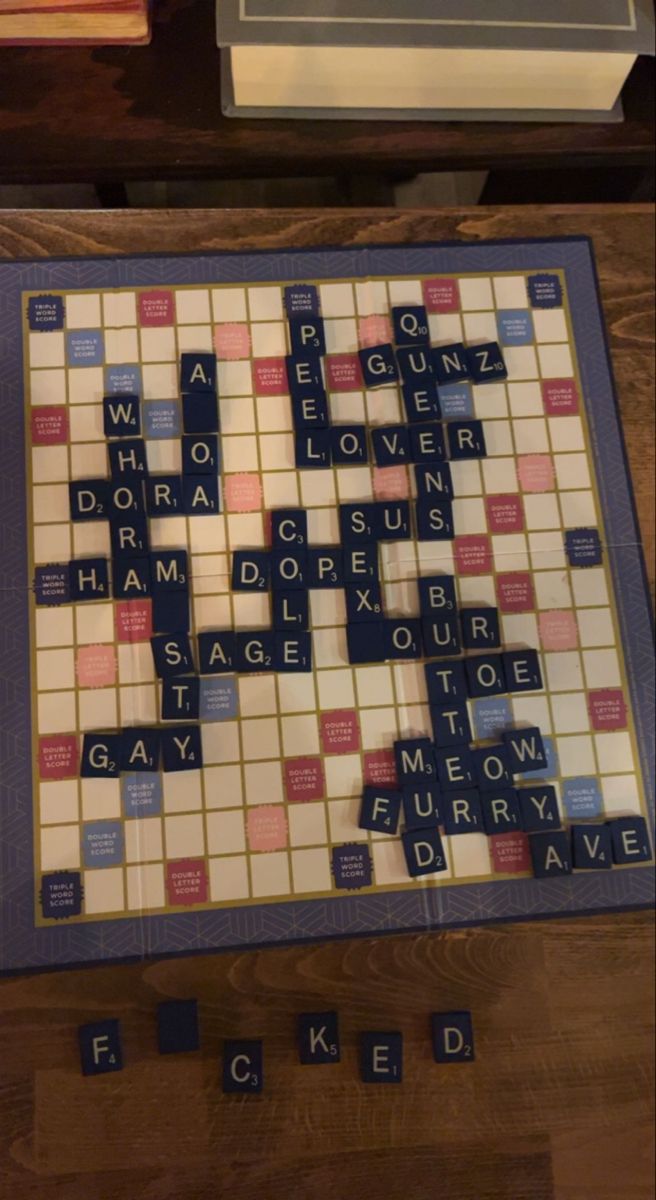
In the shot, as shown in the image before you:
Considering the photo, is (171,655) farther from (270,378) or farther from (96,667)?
(270,378)

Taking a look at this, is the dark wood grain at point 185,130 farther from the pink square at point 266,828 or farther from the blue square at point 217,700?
the pink square at point 266,828

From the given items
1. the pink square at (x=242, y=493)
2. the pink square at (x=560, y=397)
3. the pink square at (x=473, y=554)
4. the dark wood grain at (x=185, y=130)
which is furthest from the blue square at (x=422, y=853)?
the dark wood grain at (x=185, y=130)

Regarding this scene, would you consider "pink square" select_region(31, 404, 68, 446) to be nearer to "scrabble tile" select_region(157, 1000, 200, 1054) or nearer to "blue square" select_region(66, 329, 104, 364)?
"blue square" select_region(66, 329, 104, 364)

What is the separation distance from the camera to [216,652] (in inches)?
42.2

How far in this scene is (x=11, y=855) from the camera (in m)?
1.02

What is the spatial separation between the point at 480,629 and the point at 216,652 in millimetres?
339

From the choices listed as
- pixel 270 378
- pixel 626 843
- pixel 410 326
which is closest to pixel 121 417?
pixel 270 378

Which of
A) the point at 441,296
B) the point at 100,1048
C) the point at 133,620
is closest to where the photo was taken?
the point at 100,1048

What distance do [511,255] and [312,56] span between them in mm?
364

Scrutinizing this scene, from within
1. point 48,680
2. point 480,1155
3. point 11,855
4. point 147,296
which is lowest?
point 480,1155

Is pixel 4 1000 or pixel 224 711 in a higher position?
pixel 224 711

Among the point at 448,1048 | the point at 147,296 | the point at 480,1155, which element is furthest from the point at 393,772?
the point at 147,296

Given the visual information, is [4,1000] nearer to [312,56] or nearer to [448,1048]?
[448,1048]

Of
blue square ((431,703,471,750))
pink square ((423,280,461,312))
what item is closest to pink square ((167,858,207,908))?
blue square ((431,703,471,750))
